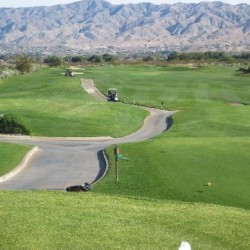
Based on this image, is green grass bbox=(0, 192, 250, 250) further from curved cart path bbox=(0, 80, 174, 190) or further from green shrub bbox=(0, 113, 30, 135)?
green shrub bbox=(0, 113, 30, 135)

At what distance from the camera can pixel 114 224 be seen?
49.7 ft

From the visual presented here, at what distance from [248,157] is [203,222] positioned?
48.5 ft

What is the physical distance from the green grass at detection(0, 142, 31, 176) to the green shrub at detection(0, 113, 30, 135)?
7.96 m

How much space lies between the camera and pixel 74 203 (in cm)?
1758

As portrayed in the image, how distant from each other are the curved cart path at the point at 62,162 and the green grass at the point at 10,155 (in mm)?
724

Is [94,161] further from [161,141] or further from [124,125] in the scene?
[124,125]

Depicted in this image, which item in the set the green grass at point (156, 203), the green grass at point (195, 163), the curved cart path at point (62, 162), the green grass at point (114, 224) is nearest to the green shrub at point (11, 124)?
the curved cart path at point (62, 162)

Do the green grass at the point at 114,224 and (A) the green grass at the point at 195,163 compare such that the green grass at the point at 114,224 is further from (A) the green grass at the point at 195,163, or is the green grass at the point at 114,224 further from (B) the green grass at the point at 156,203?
(A) the green grass at the point at 195,163

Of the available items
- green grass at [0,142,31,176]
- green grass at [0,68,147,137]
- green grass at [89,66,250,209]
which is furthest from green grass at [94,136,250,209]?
green grass at [0,68,147,137]

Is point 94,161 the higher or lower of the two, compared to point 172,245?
lower

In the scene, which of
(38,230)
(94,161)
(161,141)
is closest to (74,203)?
(38,230)

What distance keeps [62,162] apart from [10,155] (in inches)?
139

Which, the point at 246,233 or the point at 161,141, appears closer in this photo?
the point at 246,233

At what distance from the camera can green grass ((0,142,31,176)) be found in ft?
105
